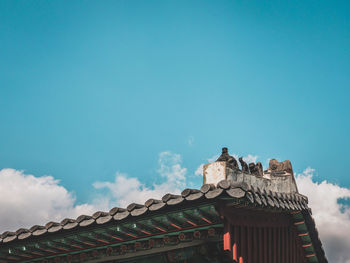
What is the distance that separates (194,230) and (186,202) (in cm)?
105

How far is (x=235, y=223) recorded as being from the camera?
20.8 ft

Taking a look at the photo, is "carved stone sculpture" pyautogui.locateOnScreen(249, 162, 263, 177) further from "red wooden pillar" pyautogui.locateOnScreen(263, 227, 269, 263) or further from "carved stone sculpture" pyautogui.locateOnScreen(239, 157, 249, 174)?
"red wooden pillar" pyautogui.locateOnScreen(263, 227, 269, 263)

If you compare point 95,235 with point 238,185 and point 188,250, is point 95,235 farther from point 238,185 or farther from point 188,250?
point 238,185

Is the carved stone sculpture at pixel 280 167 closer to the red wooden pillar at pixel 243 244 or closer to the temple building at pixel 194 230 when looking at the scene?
the temple building at pixel 194 230

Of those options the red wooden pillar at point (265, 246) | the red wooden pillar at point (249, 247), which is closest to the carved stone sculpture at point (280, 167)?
the red wooden pillar at point (265, 246)

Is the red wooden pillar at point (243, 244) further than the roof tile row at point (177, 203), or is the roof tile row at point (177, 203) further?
the red wooden pillar at point (243, 244)

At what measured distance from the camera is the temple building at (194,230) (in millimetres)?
5922

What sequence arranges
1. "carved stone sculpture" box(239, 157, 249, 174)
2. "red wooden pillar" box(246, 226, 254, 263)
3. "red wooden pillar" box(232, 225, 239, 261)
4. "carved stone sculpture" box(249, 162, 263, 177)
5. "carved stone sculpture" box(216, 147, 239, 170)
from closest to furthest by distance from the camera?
1. "red wooden pillar" box(232, 225, 239, 261)
2. "red wooden pillar" box(246, 226, 254, 263)
3. "carved stone sculpture" box(216, 147, 239, 170)
4. "carved stone sculpture" box(239, 157, 249, 174)
5. "carved stone sculpture" box(249, 162, 263, 177)

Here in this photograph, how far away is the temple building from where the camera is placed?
592 cm

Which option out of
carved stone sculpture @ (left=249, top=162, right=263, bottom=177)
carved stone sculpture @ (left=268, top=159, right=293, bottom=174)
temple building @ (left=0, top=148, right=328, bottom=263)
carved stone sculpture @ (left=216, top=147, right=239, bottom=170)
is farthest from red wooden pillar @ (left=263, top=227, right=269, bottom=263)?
carved stone sculpture @ (left=268, top=159, right=293, bottom=174)

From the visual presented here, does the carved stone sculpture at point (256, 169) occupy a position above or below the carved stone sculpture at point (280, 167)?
below

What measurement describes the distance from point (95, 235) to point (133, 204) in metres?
1.40

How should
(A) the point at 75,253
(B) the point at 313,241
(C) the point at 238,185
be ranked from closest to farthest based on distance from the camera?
(C) the point at 238,185 → (A) the point at 75,253 → (B) the point at 313,241

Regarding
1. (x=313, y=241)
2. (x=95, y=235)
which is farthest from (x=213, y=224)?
(x=313, y=241)
